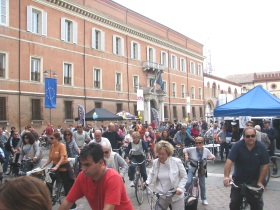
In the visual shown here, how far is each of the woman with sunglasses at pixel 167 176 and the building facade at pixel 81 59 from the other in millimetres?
18205

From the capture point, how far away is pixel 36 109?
26.4 metres

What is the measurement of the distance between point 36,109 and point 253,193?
79.2 ft

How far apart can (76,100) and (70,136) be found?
22.0 metres

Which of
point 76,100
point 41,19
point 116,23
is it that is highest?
point 116,23

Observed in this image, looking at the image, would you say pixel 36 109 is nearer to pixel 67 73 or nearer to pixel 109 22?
pixel 67 73

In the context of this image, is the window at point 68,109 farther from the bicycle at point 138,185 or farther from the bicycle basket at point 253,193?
the bicycle basket at point 253,193

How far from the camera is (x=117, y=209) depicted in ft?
Result: 9.31

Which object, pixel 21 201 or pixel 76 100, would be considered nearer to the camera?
pixel 21 201

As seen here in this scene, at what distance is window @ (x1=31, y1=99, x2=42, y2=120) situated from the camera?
2616 cm

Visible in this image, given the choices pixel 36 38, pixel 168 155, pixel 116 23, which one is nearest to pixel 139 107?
pixel 36 38

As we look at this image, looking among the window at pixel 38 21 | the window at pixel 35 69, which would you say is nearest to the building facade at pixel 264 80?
the window at pixel 38 21

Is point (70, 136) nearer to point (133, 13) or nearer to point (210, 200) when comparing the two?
point (210, 200)

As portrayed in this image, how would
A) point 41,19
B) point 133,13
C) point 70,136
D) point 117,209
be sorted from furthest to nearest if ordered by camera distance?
1. point 133,13
2. point 41,19
3. point 70,136
4. point 117,209

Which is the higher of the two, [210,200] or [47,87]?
[47,87]
